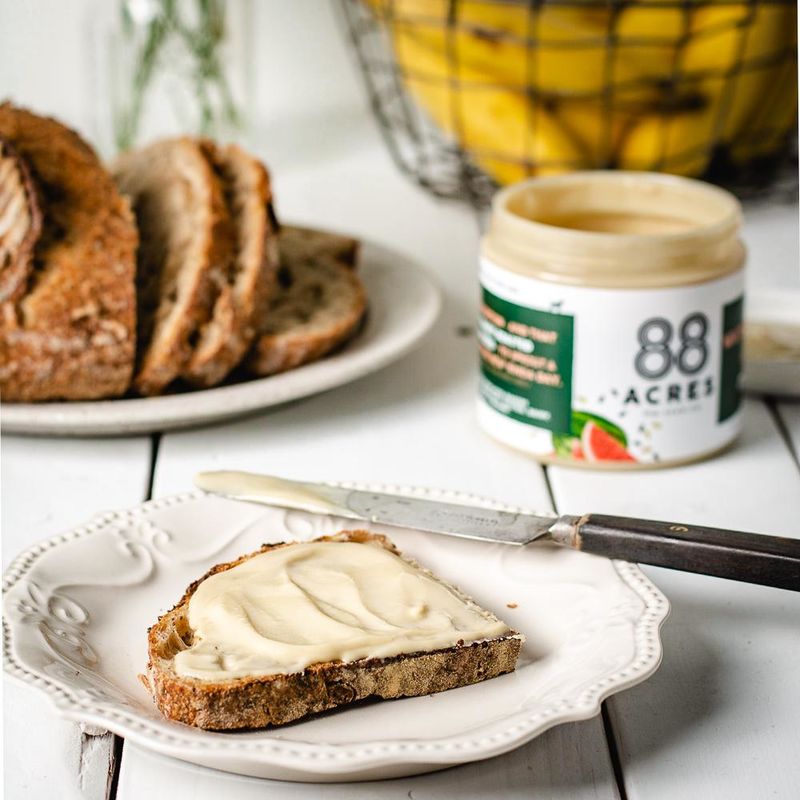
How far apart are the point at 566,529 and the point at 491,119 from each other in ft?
3.10

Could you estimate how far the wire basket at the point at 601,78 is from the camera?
5.24ft

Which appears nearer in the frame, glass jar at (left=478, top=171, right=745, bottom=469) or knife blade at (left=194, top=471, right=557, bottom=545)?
→ knife blade at (left=194, top=471, right=557, bottom=545)

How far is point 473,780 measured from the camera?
29.7 inches

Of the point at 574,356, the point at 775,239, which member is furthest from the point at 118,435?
the point at 775,239

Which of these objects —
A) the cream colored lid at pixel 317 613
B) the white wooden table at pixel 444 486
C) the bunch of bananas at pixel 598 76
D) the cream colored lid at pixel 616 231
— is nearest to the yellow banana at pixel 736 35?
the bunch of bananas at pixel 598 76

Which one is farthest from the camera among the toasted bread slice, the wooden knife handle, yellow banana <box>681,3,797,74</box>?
yellow banana <box>681,3,797,74</box>

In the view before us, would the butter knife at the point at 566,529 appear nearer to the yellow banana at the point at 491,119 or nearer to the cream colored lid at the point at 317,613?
the cream colored lid at the point at 317,613

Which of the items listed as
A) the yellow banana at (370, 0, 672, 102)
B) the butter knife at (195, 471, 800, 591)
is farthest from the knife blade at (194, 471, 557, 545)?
the yellow banana at (370, 0, 672, 102)

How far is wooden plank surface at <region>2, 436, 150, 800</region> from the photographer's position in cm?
77

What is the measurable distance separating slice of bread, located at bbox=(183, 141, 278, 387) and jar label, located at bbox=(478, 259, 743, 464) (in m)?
0.24

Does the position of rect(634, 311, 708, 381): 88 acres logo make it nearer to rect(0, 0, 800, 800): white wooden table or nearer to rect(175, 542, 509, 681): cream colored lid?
rect(0, 0, 800, 800): white wooden table

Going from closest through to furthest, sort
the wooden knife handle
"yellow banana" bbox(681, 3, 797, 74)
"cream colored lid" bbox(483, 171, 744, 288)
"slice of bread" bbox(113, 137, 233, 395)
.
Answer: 1. the wooden knife handle
2. "cream colored lid" bbox(483, 171, 744, 288)
3. "slice of bread" bbox(113, 137, 233, 395)
4. "yellow banana" bbox(681, 3, 797, 74)

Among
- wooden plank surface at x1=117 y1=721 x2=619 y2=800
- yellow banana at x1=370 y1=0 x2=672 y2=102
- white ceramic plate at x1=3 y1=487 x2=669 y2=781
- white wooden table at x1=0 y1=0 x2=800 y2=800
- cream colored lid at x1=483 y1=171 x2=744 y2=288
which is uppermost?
yellow banana at x1=370 y1=0 x2=672 y2=102

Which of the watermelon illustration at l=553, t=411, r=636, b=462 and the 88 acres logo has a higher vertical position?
the 88 acres logo
